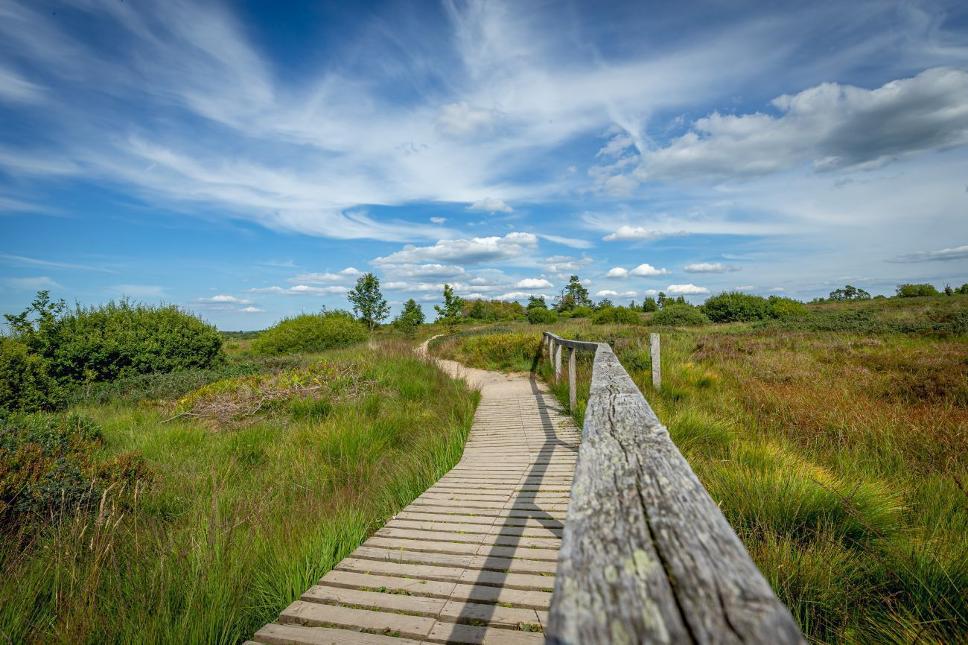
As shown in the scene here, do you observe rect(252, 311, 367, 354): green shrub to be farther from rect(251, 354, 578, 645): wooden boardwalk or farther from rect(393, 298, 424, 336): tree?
rect(251, 354, 578, 645): wooden boardwalk

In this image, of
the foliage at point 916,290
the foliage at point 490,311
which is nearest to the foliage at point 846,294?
the foliage at point 916,290

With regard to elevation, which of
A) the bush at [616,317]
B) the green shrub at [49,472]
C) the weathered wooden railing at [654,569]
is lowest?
the green shrub at [49,472]

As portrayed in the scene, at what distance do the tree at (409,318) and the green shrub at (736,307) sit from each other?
23942 millimetres

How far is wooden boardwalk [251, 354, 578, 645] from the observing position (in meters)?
2.48

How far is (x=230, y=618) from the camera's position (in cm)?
249

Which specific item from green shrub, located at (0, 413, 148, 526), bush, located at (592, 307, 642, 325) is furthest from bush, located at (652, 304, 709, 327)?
green shrub, located at (0, 413, 148, 526)

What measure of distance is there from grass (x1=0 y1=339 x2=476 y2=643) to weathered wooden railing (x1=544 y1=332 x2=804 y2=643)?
2.42 metres

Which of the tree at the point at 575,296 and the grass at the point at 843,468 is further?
the tree at the point at 575,296

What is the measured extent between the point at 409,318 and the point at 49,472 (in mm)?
32356

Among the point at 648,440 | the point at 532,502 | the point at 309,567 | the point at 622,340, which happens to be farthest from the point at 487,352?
the point at 648,440

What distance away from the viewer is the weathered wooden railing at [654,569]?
724 mm

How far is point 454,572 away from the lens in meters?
3.07

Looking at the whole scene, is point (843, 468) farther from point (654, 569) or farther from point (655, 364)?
point (654, 569)

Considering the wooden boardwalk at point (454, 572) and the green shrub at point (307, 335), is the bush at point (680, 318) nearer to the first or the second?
the green shrub at point (307, 335)
